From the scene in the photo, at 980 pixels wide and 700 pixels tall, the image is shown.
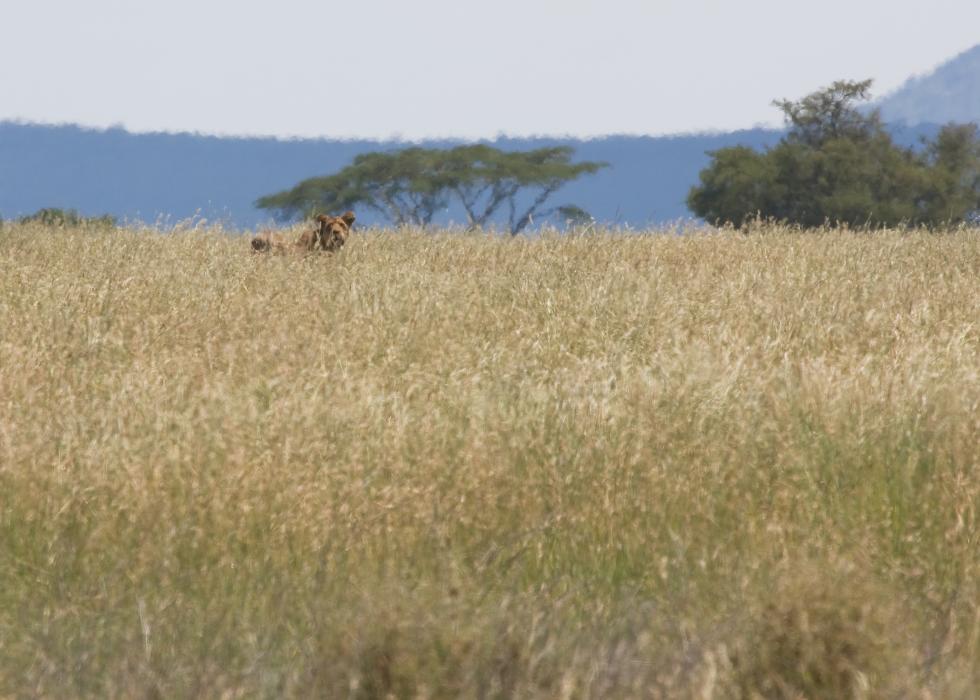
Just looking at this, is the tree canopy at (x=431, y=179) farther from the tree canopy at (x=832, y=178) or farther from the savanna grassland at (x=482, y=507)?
the savanna grassland at (x=482, y=507)

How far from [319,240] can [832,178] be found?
26699 mm

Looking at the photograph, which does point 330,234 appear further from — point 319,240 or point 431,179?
point 431,179

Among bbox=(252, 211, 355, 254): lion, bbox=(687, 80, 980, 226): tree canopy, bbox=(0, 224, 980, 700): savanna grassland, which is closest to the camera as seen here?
bbox=(0, 224, 980, 700): savanna grassland

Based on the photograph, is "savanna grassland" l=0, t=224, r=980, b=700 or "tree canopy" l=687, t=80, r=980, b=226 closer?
"savanna grassland" l=0, t=224, r=980, b=700

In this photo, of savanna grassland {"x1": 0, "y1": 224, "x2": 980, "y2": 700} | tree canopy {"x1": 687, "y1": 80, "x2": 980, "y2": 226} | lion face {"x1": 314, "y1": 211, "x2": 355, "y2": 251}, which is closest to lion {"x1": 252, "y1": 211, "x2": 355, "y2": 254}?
lion face {"x1": 314, "y1": 211, "x2": 355, "y2": 251}

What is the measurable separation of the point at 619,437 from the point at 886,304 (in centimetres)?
377

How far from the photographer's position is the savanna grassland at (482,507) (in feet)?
9.66

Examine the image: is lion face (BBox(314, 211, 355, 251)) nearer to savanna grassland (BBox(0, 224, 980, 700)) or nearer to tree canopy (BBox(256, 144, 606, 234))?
savanna grassland (BBox(0, 224, 980, 700))

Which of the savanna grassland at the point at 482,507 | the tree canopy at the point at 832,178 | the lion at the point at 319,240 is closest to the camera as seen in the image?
the savanna grassland at the point at 482,507

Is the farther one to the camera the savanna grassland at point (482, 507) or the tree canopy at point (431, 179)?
the tree canopy at point (431, 179)

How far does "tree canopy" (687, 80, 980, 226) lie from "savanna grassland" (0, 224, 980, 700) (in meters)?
27.6

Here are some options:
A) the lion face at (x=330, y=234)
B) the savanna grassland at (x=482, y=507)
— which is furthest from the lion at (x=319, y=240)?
the savanna grassland at (x=482, y=507)

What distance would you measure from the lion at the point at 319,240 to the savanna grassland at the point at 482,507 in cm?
320

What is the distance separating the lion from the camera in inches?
413
